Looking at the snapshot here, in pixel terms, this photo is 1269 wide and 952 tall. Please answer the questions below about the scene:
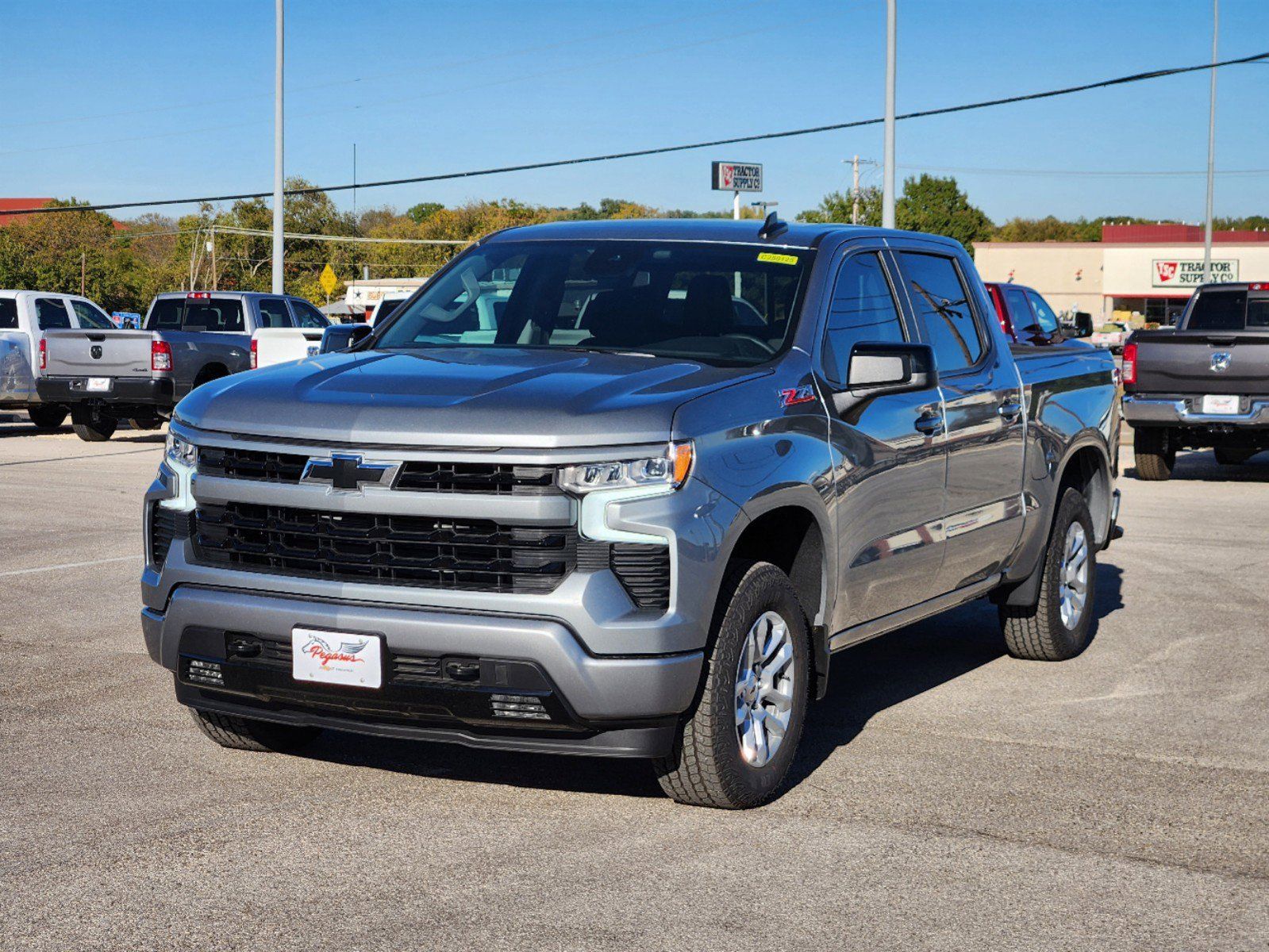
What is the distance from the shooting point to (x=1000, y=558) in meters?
7.65

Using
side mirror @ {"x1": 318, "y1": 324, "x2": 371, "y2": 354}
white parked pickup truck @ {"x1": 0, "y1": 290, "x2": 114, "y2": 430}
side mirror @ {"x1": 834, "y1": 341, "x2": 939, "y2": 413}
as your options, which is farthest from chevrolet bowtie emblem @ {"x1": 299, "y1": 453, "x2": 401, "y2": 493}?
white parked pickup truck @ {"x1": 0, "y1": 290, "x2": 114, "y2": 430}

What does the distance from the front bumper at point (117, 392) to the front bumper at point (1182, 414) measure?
12648 millimetres

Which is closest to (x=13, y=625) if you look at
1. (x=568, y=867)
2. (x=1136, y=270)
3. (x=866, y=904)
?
(x=568, y=867)

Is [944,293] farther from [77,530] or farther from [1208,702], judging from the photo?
[77,530]

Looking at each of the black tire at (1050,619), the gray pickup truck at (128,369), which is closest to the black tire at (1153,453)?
the black tire at (1050,619)

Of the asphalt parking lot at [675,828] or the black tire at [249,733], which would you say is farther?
the black tire at [249,733]

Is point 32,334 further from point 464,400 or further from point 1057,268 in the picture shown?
point 1057,268

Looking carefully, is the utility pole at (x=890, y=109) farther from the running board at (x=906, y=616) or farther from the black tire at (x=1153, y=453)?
the running board at (x=906, y=616)

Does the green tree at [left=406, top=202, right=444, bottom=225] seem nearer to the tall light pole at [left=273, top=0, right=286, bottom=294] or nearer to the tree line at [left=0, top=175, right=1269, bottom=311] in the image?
the tree line at [left=0, top=175, right=1269, bottom=311]

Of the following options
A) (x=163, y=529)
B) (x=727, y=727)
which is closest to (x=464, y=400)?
(x=163, y=529)

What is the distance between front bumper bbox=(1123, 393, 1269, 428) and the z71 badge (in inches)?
478

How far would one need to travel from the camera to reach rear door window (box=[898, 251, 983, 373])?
7.16m

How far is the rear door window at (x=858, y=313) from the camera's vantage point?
6.22 m

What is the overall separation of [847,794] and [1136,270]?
96.0m
